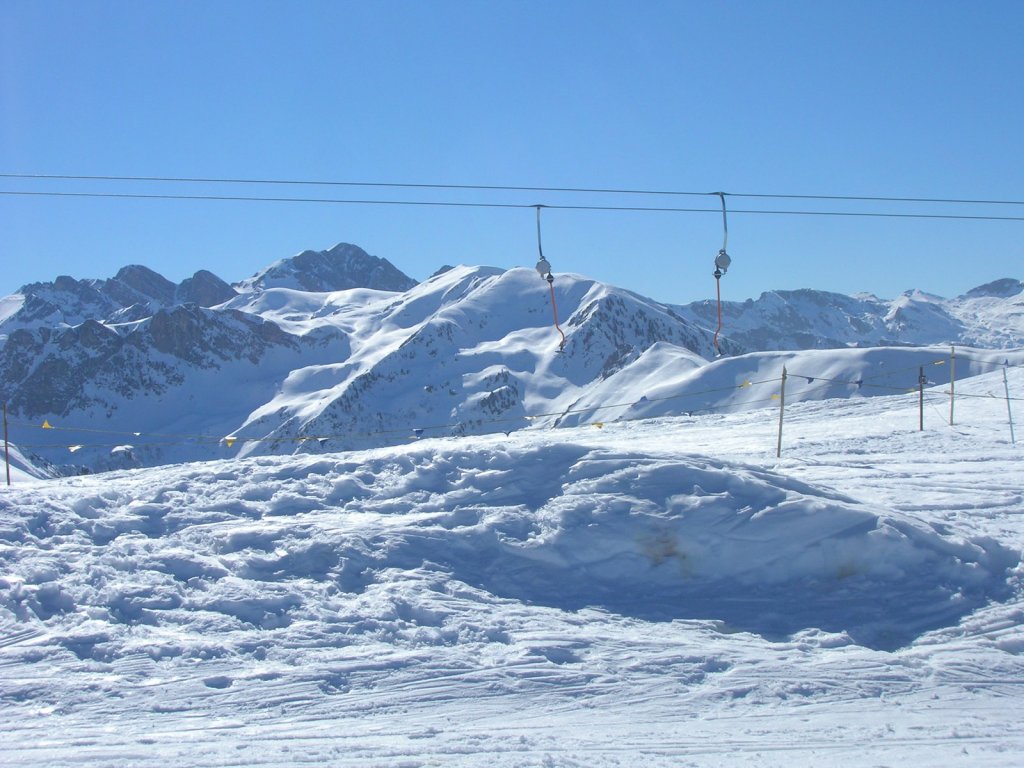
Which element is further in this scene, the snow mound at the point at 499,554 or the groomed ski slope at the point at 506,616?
the snow mound at the point at 499,554

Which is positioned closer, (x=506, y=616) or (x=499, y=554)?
(x=506, y=616)

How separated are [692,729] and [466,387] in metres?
184

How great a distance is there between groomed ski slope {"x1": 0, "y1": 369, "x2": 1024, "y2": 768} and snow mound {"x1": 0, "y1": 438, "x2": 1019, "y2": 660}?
3 cm

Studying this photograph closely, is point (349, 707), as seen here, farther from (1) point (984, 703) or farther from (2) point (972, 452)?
(2) point (972, 452)

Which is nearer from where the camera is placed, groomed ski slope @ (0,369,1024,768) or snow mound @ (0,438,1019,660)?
groomed ski slope @ (0,369,1024,768)

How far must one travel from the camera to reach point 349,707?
735 cm

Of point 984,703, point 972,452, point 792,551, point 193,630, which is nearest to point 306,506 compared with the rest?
point 193,630

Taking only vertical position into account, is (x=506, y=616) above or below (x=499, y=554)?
below

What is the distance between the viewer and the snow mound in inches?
358

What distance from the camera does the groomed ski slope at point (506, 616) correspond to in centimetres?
692

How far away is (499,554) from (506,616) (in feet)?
4.60

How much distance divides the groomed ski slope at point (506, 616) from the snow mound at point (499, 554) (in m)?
0.03

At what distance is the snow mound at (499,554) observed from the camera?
9102 millimetres

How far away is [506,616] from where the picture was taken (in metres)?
Result: 9.23
